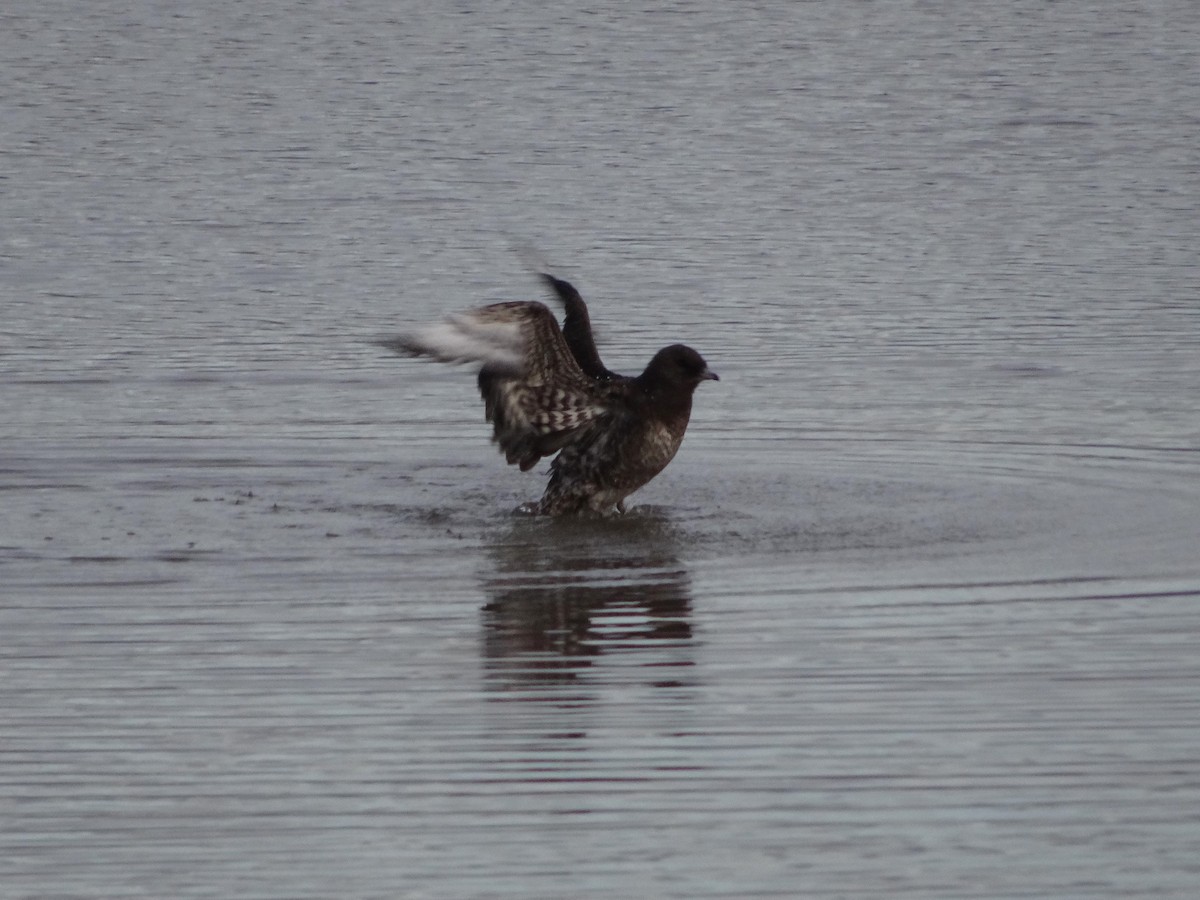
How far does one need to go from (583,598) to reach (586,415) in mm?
1881

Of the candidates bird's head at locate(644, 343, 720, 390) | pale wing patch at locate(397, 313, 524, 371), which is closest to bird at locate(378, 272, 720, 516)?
bird's head at locate(644, 343, 720, 390)

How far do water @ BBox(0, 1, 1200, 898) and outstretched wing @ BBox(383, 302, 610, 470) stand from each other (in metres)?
0.35

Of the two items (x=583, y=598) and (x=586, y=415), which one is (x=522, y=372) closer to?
(x=586, y=415)

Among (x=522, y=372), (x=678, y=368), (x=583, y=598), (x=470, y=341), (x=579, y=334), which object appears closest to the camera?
(x=583, y=598)

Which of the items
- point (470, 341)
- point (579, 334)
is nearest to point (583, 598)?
point (470, 341)

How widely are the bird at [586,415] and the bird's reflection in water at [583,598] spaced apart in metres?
0.15

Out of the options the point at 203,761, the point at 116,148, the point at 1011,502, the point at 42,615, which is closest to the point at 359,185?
the point at 116,148

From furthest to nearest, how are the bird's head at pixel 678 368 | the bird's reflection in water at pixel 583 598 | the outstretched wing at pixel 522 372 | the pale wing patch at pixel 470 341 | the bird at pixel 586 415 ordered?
the bird's head at pixel 678 368
the bird at pixel 586 415
the outstretched wing at pixel 522 372
the pale wing patch at pixel 470 341
the bird's reflection in water at pixel 583 598

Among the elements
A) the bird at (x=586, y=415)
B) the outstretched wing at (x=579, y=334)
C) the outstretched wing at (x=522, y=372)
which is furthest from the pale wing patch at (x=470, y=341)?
the outstretched wing at (x=579, y=334)

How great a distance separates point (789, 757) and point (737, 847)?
0.61 metres

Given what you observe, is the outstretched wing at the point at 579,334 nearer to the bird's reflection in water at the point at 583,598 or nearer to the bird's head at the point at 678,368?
the bird's head at the point at 678,368

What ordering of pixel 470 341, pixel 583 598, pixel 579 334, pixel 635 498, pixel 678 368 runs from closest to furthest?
pixel 583 598, pixel 470 341, pixel 678 368, pixel 579 334, pixel 635 498

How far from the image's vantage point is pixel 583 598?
7590mm

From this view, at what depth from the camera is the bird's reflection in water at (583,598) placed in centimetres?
669
